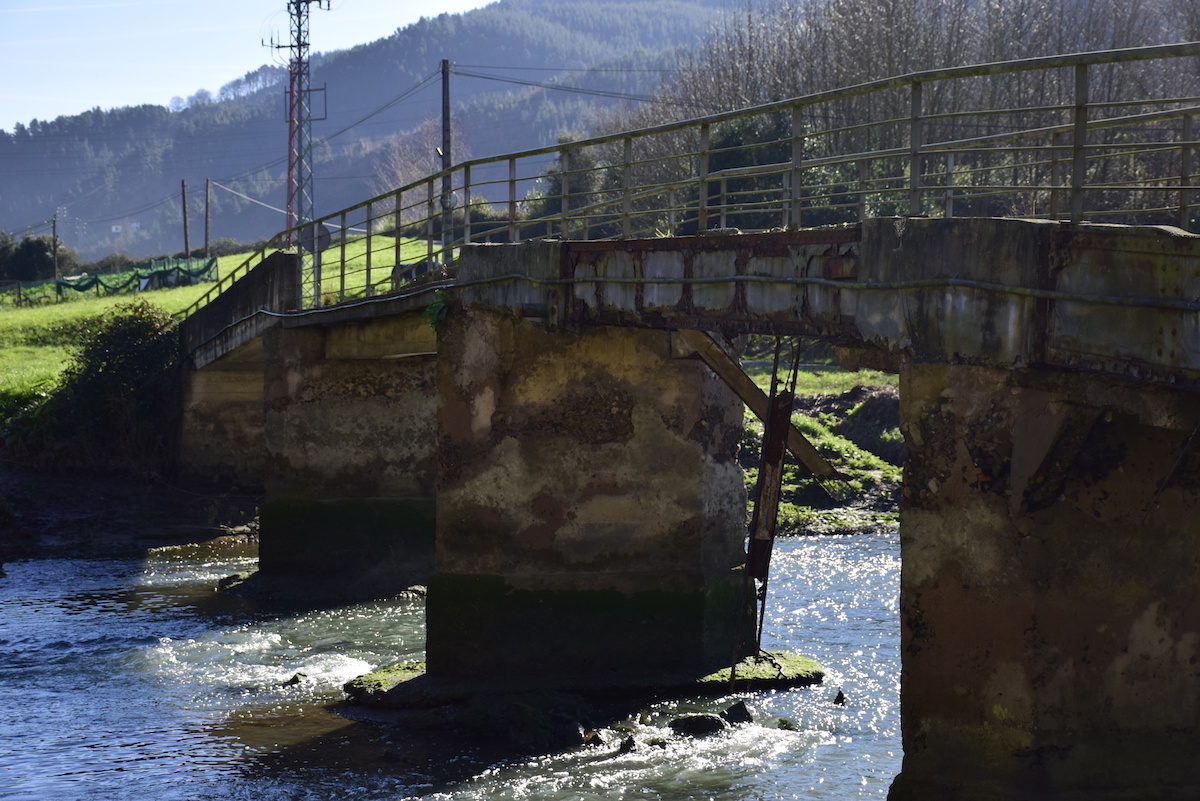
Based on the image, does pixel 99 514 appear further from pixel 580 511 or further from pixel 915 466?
pixel 915 466

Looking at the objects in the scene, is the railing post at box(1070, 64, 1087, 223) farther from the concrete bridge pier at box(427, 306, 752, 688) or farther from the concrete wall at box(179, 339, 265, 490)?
the concrete wall at box(179, 339, 265, 490)

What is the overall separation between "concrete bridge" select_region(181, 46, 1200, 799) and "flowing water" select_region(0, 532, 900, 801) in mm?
1459

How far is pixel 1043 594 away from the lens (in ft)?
31.7

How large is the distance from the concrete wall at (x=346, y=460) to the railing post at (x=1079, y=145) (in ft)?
49.9

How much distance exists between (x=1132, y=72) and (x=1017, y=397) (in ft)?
126

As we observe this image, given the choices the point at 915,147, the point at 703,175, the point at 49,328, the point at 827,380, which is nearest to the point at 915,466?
the point at 915,147

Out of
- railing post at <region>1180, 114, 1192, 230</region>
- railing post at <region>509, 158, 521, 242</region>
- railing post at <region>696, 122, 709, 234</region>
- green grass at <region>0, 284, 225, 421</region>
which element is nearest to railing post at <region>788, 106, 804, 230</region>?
railing post at <region>696, 122, 709, 234</region>

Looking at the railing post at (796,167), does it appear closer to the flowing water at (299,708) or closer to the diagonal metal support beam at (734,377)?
the diagonal metal support beam at (734,377)

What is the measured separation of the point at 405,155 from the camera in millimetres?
161375

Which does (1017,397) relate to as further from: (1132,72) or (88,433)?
(1132,72)

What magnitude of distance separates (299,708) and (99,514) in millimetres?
14755

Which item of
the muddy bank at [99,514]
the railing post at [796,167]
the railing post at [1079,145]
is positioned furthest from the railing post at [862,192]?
the muddy bank at [99,514]

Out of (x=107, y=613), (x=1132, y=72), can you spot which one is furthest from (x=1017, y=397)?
(x=1132, y=72)

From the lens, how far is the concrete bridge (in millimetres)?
9297
